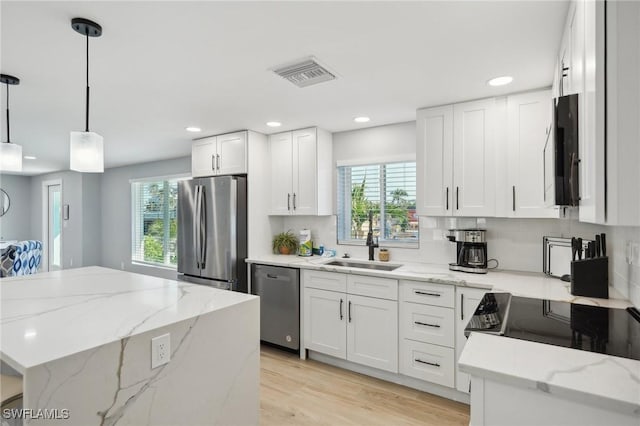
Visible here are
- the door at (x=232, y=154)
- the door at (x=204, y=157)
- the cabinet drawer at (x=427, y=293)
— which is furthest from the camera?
the door at (x=204, y=157)

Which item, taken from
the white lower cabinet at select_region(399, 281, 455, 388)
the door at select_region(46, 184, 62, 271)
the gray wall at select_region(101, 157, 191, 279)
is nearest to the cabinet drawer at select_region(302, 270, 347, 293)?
the white lower cabinet at select_region(399, 281, 455, 388)

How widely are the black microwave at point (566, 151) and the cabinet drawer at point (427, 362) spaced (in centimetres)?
164

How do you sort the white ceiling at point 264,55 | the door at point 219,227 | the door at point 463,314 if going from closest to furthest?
the white ceiling at point 264,55, the door at point 463,314, the door at point 219,227

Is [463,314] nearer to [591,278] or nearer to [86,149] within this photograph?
[591,278]

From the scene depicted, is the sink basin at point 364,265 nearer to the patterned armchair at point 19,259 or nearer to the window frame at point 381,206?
the window frame at point 381,206

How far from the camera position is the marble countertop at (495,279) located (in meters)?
1.91

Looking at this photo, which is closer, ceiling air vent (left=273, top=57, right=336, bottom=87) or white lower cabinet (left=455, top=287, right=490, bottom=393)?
ceiling air vent (left=273, top=57, right=336, bottom=87)

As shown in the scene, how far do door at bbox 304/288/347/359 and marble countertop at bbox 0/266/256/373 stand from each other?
1.43 meters

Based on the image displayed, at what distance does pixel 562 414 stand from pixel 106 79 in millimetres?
2933

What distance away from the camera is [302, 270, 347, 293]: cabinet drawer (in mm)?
3061

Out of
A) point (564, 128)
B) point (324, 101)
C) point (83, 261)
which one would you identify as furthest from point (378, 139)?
point (83, 261)

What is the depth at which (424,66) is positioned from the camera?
2139 mm

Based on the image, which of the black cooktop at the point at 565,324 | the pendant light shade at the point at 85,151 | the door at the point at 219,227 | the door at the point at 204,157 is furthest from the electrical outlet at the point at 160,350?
the door at the point at 204,157

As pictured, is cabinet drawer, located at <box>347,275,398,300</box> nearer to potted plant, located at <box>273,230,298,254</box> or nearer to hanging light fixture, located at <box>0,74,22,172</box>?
potted plant, located at <box>273,230,298,254</box>
